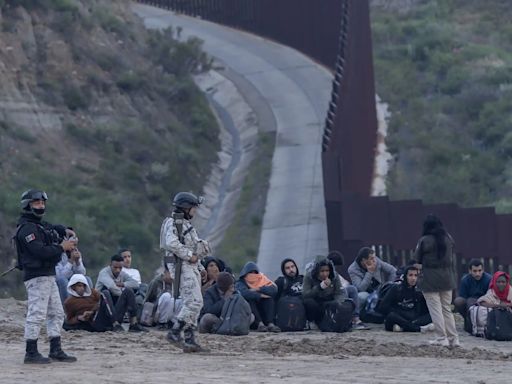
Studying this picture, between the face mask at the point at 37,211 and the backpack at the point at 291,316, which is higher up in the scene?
the face mask at the point at 37,211

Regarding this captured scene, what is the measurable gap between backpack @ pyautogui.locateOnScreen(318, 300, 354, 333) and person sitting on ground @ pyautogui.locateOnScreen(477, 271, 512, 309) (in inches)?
63.7

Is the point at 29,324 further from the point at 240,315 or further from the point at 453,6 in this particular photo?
the point at 453,6

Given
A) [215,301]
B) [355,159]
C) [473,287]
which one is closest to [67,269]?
[215,301]

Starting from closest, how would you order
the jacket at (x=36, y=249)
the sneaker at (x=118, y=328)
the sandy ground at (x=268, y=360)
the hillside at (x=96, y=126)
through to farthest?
the sandy ground at (x=268, y=360)
the jacket at (x=36, y=249)
the sneaker at (x=118, y=328)
the hillside at (x=96, y=126)

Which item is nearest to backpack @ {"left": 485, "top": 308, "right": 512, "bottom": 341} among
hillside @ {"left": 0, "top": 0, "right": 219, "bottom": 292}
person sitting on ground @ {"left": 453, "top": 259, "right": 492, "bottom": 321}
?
person sitting on ground @ {"left": 453, "top": 259, "right": 492, "bottom": 321}

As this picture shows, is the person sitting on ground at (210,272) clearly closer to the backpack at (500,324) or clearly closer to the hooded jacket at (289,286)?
the hooded jacket at (289,286)

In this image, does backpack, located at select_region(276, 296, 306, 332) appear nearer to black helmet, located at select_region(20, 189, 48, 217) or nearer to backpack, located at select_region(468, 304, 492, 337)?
backpack, located at select_region(468, 304, 492, 337)

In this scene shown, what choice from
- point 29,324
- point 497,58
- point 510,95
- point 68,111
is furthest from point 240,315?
point 497,58

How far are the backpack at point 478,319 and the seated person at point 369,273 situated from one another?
1.49 meters

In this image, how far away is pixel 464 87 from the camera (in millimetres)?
45781

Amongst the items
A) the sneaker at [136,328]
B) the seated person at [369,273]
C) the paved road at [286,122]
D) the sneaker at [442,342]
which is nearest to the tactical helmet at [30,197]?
the sneaker at [136,328]

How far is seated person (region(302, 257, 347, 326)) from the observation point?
18.3m

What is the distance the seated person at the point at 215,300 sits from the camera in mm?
17828

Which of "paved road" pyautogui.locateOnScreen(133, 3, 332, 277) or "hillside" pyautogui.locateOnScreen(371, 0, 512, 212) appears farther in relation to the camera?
"hillside" pyautogui.locateOnScreen(371, 0, 512, 212)
